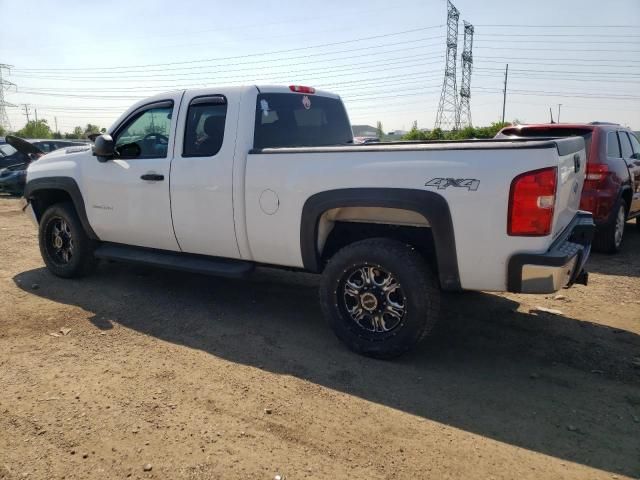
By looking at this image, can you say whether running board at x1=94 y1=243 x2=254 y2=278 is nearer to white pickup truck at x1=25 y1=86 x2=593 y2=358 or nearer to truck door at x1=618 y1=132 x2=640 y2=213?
white pickup truck at x1=25 y1=86 x2=593 y2=358

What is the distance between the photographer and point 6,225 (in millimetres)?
9883

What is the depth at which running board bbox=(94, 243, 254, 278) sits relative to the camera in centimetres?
456

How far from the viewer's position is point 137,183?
506cm

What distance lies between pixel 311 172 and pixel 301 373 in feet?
4.77

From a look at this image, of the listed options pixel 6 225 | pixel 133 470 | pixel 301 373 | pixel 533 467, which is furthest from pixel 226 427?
pixel 6 225

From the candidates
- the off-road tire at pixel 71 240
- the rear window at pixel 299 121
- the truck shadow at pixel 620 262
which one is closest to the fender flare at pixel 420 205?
the rear window at pixel 299 121

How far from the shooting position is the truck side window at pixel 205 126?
4645 mm

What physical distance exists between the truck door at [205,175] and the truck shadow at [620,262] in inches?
179

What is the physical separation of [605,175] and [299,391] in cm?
530

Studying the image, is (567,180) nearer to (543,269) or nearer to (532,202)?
(532,202)

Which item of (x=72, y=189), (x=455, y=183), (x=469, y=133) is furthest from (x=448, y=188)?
(x=469, y=133)

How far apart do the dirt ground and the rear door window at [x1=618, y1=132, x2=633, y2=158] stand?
9.49 ft

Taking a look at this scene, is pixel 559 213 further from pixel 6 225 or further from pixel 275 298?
pixel 6 225

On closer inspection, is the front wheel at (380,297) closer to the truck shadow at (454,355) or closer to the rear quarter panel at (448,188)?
the truck shadow at (454,355)
